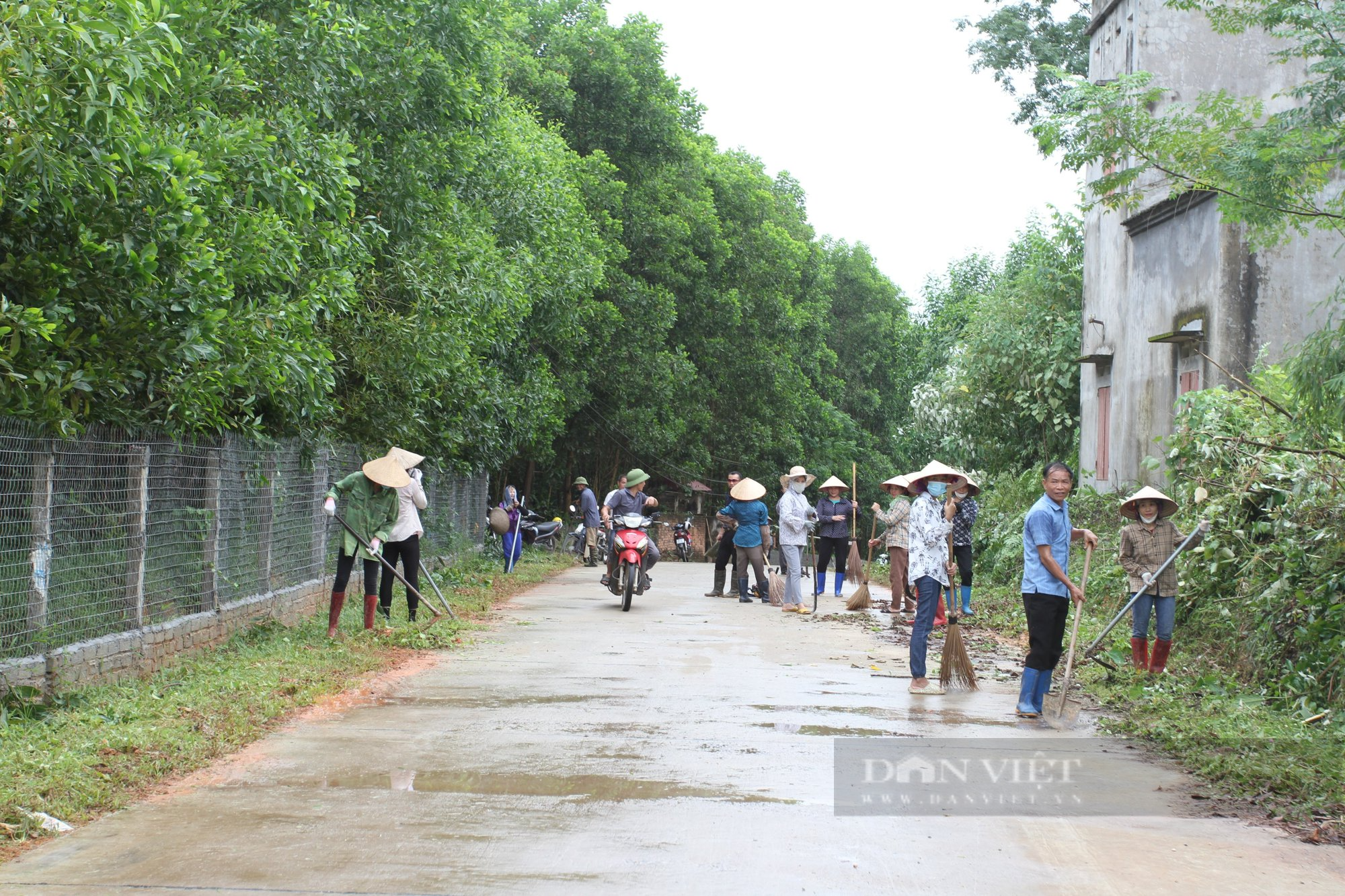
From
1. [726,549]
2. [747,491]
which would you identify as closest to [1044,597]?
[747,491]

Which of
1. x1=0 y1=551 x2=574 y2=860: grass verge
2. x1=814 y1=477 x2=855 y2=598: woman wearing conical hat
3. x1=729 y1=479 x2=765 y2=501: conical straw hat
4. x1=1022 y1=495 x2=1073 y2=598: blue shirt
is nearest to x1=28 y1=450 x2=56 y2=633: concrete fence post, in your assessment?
x1=0 y1=551 x2=574 y2=860: grass verge

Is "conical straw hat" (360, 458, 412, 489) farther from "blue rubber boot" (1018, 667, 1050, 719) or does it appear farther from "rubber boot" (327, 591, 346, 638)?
"blue rubber boot" (1018, 667, 1050, 719)

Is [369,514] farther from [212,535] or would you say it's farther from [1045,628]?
[1045,628]

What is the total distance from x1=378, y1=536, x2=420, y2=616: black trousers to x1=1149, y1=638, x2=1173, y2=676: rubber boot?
23.0 feet

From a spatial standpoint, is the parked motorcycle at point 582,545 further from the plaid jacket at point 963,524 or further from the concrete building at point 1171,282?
the plaid jacket at point 963,524

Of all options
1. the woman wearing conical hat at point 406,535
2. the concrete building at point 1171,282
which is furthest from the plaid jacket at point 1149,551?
the woman wearing conical hat at point 406,535

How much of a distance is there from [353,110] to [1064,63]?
21368 millimetres

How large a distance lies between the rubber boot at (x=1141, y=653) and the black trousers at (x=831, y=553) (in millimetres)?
7732

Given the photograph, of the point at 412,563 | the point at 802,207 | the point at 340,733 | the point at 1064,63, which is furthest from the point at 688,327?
the point at 340,733

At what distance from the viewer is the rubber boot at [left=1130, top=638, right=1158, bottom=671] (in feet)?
35.8

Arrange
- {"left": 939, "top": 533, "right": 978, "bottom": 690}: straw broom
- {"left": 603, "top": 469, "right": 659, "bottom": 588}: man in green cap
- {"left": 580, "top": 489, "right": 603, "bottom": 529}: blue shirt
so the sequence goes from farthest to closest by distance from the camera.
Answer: {"left": 580, "top": 489, "right": 603, "bottom": 529}: blue shirt, {"left": 603, "top": 469, "right": 659, "bottom": 588}: man in green cap, {"left": 939, "top": 533, "right": 978, "bottom": 690}: straw broom

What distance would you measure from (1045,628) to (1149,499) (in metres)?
2.69

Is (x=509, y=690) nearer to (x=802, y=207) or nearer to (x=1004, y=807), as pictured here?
(x=1004, y=807)

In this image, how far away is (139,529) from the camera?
976cm
